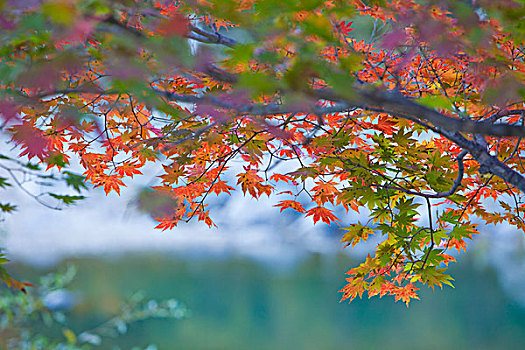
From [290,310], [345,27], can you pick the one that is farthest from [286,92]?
[290,310]

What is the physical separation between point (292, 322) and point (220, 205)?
7.68ft

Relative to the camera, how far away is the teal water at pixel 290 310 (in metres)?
4.52

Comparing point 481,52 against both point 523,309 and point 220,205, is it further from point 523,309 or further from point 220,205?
point 220,205

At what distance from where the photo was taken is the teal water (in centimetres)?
452

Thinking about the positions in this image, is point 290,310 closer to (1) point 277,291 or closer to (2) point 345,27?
(1) point 277,291

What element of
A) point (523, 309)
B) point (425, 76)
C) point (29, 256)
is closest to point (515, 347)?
point (523, 309)

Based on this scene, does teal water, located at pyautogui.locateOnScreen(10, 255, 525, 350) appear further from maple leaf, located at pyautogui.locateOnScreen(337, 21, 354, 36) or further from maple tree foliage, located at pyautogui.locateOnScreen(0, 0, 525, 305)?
maple leaf, located at pyautogui.locateOnScreen(337, 21, 354, 36)

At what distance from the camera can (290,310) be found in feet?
16.4

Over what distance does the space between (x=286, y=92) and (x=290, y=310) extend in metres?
4.62

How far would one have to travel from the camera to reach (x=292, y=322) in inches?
190

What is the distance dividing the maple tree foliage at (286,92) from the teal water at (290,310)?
2840 mm

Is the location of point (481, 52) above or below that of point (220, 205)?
below

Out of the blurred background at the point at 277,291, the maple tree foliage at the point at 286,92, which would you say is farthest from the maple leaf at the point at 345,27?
the blurred background at the point at 277,291

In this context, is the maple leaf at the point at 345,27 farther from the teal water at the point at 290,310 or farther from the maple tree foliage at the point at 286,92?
the teal water at the point at 290,310
